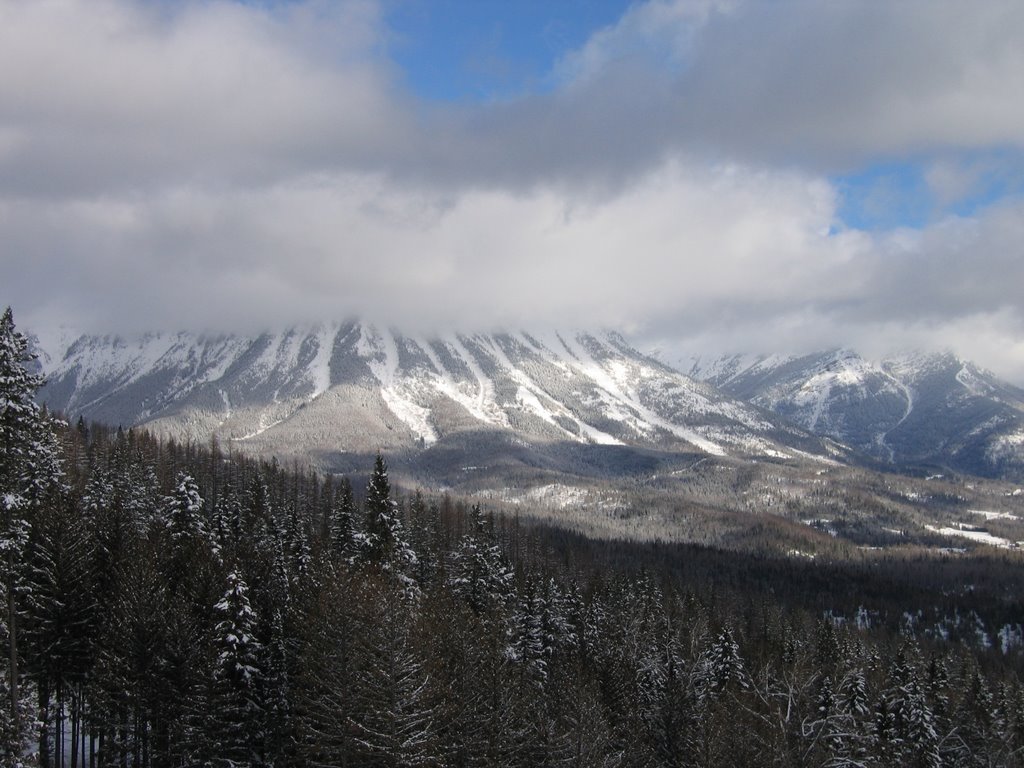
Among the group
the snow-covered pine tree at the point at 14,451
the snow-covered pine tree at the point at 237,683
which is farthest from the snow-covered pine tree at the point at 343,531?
the snow-covered pine tree at the point at 14,451

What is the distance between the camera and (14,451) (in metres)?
25.5

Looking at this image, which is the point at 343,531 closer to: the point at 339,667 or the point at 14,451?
the point at 339,667

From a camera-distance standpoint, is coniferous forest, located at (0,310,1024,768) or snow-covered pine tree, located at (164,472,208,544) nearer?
coniferous forest, located at (0,310,1024,768)

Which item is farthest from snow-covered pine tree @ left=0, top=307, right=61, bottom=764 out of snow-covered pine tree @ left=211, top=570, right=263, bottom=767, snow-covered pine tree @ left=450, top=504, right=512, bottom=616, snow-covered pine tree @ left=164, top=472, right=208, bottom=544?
snow-covered pine tree @ left=450, top=504, right=512, bottom=616

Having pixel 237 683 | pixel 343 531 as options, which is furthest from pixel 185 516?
pixel 237 683

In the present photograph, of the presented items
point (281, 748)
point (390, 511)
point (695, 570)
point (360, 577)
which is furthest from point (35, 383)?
point (695, 570)

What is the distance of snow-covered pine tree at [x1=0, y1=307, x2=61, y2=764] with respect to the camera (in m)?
24.9

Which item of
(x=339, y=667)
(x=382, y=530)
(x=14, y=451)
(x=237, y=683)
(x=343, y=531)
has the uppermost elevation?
(x=14, y=451)

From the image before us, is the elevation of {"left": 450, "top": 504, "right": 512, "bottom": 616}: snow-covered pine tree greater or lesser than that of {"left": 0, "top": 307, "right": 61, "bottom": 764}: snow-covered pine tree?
lesser

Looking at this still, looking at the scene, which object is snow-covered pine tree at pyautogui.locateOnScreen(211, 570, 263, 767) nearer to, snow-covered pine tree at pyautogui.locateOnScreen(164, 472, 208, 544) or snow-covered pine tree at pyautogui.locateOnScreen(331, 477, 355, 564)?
snow-covered pine tree at pyautogui.locateOnScreen(164, 472, 208, 544)

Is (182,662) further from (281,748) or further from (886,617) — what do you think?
(886,617)

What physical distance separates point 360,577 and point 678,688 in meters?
24.7

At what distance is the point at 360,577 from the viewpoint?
114 feet

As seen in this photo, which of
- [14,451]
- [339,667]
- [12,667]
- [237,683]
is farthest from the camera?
[237,683]
